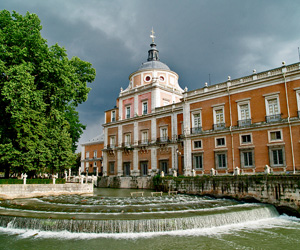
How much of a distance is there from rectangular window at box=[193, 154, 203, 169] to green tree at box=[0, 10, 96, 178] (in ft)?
44.0

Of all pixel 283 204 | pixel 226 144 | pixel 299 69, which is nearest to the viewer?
pixel 283 204

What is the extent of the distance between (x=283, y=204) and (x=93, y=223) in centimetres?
1311

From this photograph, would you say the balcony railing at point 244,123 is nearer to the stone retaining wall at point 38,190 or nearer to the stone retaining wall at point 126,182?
the stone retaining wall at point 126,182

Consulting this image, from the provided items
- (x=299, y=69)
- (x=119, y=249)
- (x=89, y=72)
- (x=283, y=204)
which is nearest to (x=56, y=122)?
(x=89, y=72)

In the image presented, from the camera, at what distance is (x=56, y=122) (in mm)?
27062

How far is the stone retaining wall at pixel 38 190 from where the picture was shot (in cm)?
2201

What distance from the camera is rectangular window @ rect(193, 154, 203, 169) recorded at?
28330 mm

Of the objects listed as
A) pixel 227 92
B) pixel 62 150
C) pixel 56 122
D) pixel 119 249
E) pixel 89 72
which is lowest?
pixel 119 249

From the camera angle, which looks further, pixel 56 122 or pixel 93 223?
pixel 56 122

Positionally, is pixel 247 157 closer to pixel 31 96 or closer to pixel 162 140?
pixel 162 140

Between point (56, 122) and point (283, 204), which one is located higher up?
point (56, 122)

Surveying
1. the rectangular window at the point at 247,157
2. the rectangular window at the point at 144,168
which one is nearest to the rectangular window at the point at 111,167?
the rectangular window at the point at 144,168

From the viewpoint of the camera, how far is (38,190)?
23953mm

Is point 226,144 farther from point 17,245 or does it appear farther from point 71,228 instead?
point 17,245
